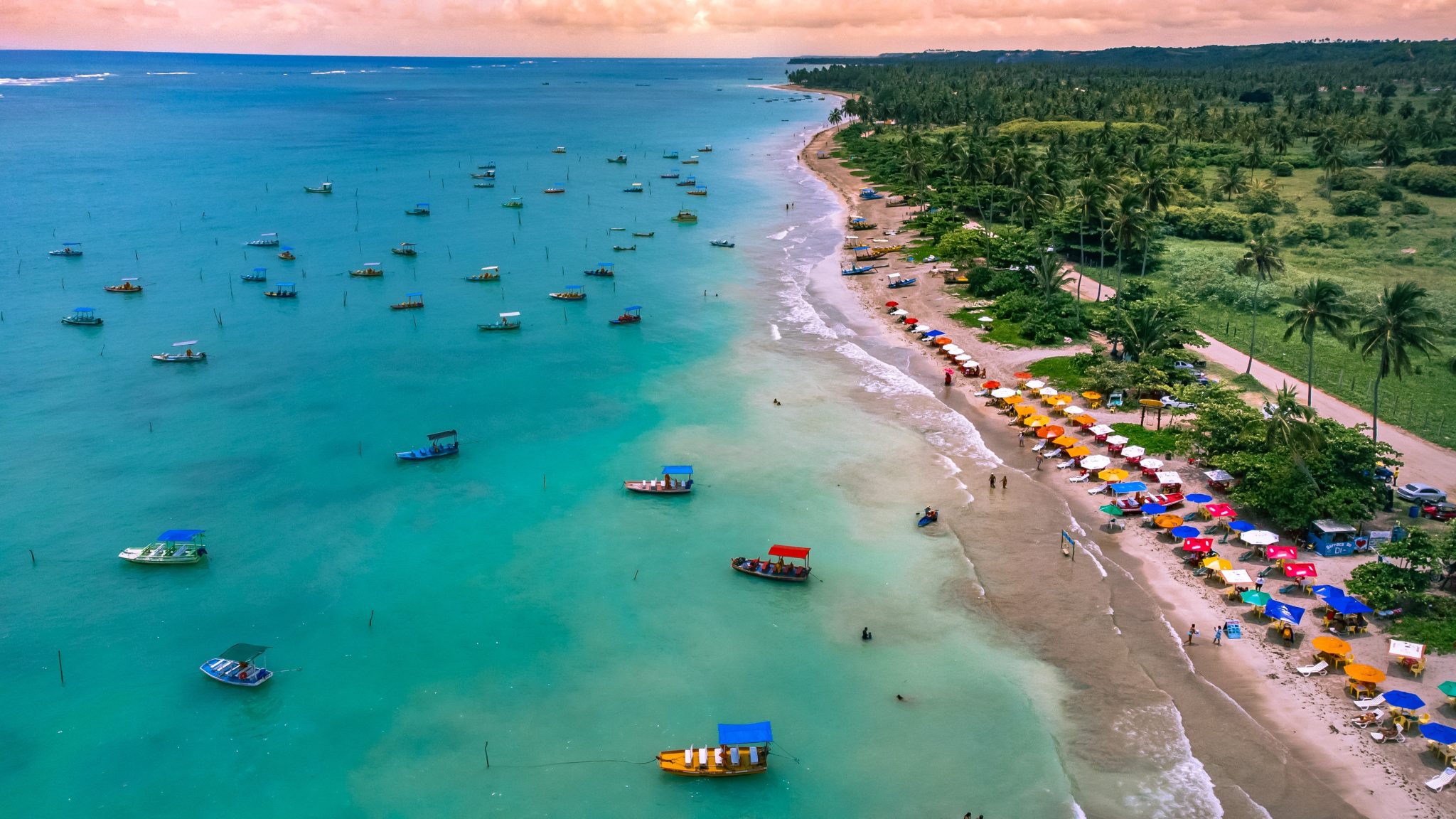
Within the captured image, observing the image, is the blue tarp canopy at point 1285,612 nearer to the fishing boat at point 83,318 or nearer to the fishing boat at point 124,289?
the fishing boat at point 83,318

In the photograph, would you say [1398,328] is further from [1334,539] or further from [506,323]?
[506,323]

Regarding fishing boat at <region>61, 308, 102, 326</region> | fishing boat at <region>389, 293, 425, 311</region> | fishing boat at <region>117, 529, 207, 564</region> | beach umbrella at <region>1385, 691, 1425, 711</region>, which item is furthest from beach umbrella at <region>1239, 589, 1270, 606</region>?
fishing boat at <region>61, 308, 102, 326</region>

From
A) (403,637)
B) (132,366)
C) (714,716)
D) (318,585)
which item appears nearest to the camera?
(714,716)

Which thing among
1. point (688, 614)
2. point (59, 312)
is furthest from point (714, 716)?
point (59, 312)

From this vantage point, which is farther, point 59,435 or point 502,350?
point 502,350

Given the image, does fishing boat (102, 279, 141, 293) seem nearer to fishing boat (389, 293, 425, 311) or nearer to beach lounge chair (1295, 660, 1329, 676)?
fishing boat (389, 293, 425, 311)

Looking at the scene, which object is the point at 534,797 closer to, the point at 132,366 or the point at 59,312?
the point at 132,366

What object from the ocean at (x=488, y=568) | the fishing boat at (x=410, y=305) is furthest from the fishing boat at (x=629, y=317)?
the fishing boat at (x=410, y=305)

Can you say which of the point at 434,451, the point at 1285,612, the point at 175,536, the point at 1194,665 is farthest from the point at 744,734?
the point at 175,536
